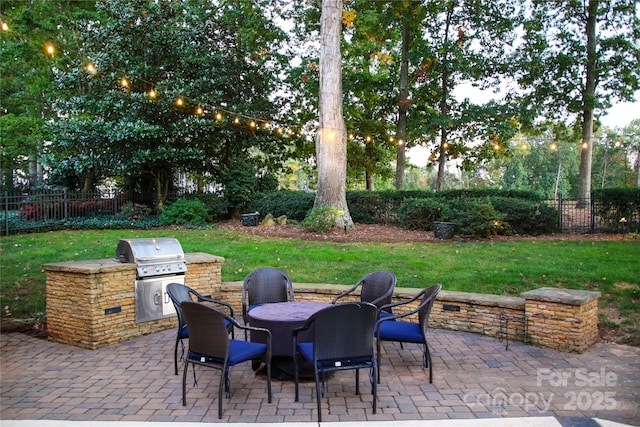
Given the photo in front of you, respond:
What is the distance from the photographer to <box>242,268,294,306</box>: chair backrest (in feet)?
16.3

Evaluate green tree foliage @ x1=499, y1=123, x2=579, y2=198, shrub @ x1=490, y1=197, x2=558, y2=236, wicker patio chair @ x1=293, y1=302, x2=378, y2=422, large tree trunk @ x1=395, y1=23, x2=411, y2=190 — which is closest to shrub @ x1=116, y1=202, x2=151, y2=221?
large tree trunk @ x1=395, y1=23, x2=411, y2=190

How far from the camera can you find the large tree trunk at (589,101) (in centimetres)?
1800

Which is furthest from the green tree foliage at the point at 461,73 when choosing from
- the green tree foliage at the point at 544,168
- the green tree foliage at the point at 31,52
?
the green tree foliage at the point at 544,168

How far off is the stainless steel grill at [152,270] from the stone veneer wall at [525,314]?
162 cm

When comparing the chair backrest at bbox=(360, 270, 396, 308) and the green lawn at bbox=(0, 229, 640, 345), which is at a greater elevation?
the chair backrest at bbox=(360, 270, 396, 308)

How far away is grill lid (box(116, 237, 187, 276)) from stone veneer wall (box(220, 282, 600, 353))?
161 cm

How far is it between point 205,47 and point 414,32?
8.85 metres

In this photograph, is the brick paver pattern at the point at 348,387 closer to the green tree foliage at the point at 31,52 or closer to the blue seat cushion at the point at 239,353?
the blue seat cushion at the point at 239,353

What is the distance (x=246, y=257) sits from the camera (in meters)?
8.84

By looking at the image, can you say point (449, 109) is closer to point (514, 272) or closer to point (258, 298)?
point (514, 272)

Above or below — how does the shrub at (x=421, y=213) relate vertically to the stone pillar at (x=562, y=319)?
above

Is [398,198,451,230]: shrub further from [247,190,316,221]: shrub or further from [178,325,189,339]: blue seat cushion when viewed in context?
[178,325,189,339]: blue seat cushion

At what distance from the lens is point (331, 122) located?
12844mm

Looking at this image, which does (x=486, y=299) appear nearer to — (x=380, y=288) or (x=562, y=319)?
(x=562, y=319)
